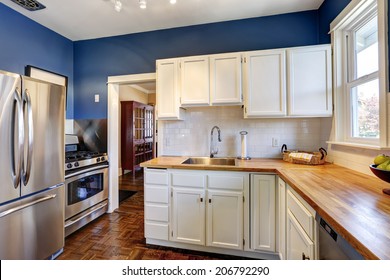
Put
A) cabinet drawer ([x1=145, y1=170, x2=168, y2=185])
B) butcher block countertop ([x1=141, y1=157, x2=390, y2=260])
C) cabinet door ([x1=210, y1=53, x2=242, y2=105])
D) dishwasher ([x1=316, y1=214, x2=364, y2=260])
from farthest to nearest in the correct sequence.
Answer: cabinet door ([x1=210, y1=53, x2=242, y2=105]) < cabinet drawer ([x1=145, y1=170, x2=168, y2=185]) < dishwasher ([x1=316, y1=214, x2=364, y2=260]) < butcher block countertop ([x1=141, y1=157, x2=390, y2=260])

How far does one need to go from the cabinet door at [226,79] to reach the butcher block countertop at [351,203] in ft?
3.01

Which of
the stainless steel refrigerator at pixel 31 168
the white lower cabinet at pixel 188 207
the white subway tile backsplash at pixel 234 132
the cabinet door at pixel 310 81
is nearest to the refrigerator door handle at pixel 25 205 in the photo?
the stainless steel refrigerator at pixel 31 168

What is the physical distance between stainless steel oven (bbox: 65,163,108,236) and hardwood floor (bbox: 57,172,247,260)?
13cm

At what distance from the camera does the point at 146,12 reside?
2299 millimetres

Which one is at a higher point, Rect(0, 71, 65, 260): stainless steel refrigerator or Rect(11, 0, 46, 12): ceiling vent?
Rect(11, 0, 46, 12): ceiling vent

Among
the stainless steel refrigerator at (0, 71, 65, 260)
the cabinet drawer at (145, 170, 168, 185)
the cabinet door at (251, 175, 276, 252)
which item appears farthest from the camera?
the cabinet drawer at (145, 170, 168, 185)

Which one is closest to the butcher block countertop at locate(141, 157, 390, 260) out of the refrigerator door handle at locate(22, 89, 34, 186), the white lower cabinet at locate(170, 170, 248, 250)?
the white lower cabinet at locate(170, 170, 248, 250)

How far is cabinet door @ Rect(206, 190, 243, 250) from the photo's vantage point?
1831 millimetres

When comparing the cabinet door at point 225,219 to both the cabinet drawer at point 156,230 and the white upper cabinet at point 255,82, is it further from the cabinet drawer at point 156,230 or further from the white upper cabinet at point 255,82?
the white upper cabinet at point 255,82

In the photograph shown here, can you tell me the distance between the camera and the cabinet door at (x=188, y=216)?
1.91 metres

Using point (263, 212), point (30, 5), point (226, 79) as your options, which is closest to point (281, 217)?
point (263, 212)

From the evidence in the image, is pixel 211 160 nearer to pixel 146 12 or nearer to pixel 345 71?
pixel 345 71

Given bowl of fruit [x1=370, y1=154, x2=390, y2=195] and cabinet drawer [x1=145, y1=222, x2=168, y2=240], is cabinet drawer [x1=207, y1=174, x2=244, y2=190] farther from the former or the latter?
bowl of fruit [x1=370, y1=154, x2=390, y2=195]
